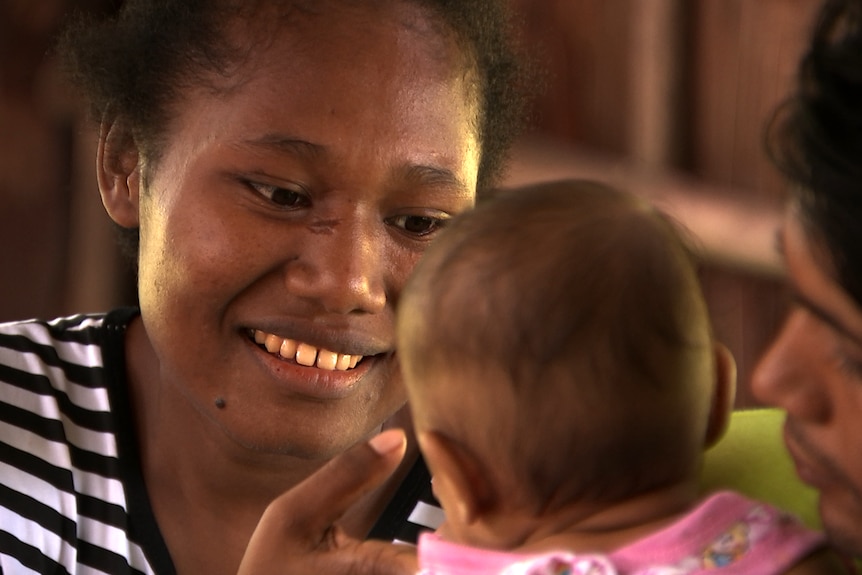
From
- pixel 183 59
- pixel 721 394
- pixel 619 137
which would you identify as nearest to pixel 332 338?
A: pixel 183 59

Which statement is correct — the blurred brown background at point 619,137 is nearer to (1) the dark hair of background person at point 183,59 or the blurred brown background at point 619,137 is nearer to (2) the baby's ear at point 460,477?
(1) the dark hair of background person at point 183,59

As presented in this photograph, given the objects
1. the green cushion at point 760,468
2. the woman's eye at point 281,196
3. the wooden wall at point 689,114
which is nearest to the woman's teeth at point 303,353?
the woman's eye at point 281,196

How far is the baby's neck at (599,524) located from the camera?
1.08m

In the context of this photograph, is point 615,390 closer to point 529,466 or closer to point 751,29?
point 529,466

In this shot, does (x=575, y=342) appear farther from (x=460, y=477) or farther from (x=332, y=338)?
(x=332, y=338)

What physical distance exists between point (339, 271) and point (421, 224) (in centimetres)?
16

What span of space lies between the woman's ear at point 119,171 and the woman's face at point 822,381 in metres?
1.13

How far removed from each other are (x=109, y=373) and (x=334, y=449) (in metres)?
0.42

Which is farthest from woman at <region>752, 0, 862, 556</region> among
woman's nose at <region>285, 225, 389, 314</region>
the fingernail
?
woman's nose at <region>285, 225, 389, 314</region>

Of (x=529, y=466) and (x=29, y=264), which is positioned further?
(x=29, y=264)

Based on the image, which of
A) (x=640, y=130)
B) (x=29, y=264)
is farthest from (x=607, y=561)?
(x=29, y=264)

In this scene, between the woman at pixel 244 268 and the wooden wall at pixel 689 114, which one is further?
the wooden wall at pixel 689 114

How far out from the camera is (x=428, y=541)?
1163 mm

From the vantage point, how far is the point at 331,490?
50.4 inches
